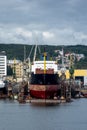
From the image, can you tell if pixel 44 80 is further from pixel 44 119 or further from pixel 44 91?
pixel 44 119

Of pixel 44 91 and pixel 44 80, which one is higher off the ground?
pixel 44 80

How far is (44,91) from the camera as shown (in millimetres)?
136000

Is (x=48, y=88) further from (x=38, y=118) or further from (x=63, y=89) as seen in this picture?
(x=38, y=118)

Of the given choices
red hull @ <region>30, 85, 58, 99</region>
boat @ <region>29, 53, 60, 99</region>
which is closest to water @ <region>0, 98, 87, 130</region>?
red hull @ <region>30, 85, 58, 99</region>

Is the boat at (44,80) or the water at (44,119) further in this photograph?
the boat at (44,80)

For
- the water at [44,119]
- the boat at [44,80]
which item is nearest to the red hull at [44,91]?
the boat at [44,80]

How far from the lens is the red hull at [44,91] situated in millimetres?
135550

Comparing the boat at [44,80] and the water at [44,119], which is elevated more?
the boat at [44,80]

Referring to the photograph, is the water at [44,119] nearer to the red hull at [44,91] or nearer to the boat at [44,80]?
the red hull at [44,91]

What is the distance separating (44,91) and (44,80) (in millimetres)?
4169

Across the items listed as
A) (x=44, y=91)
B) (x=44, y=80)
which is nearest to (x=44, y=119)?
(x=44, y=91)

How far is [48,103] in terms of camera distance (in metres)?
127

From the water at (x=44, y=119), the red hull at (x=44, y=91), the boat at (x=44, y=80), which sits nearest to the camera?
the water at (x=44, y=119)

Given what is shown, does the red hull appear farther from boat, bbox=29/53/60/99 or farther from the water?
the water
